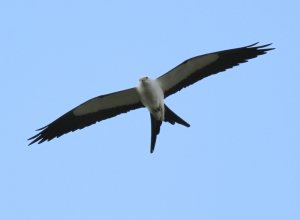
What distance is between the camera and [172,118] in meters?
18.7

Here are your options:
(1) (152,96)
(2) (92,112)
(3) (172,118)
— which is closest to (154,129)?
(3) (172,118)

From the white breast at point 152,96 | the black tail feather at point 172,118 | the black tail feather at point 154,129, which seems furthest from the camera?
the black tail feather at point 154,129

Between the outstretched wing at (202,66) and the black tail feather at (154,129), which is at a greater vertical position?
the outstretched wing at (202,66)

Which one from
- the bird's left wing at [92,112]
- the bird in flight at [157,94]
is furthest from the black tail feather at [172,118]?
the bird's left wing at [92,112]

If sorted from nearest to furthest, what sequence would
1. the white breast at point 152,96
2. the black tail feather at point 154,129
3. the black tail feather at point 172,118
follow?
1. the white breast at point 152,96
2. the black tail feather at point 172,118
3. the black tail feather at point 154,129

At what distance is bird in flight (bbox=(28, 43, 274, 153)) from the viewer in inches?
729

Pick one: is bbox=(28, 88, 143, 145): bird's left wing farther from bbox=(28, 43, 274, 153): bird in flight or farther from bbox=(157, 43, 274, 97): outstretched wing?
bbox=(157, 43, 274, 97): outstretched wing

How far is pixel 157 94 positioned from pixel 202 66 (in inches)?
49.1

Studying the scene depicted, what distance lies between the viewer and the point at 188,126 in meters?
18.6

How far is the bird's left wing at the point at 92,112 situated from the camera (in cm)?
1895

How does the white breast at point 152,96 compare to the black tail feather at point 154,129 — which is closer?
the white breast at point 152,96

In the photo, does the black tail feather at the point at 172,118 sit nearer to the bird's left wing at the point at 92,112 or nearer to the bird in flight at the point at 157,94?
the bird in flight at the point at 157,94

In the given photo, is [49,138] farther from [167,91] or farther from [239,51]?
[239,51]

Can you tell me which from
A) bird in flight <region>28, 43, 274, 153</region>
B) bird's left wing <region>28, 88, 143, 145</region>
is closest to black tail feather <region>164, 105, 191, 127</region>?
bird in flight <region>28, 43, 274, 153</region>
